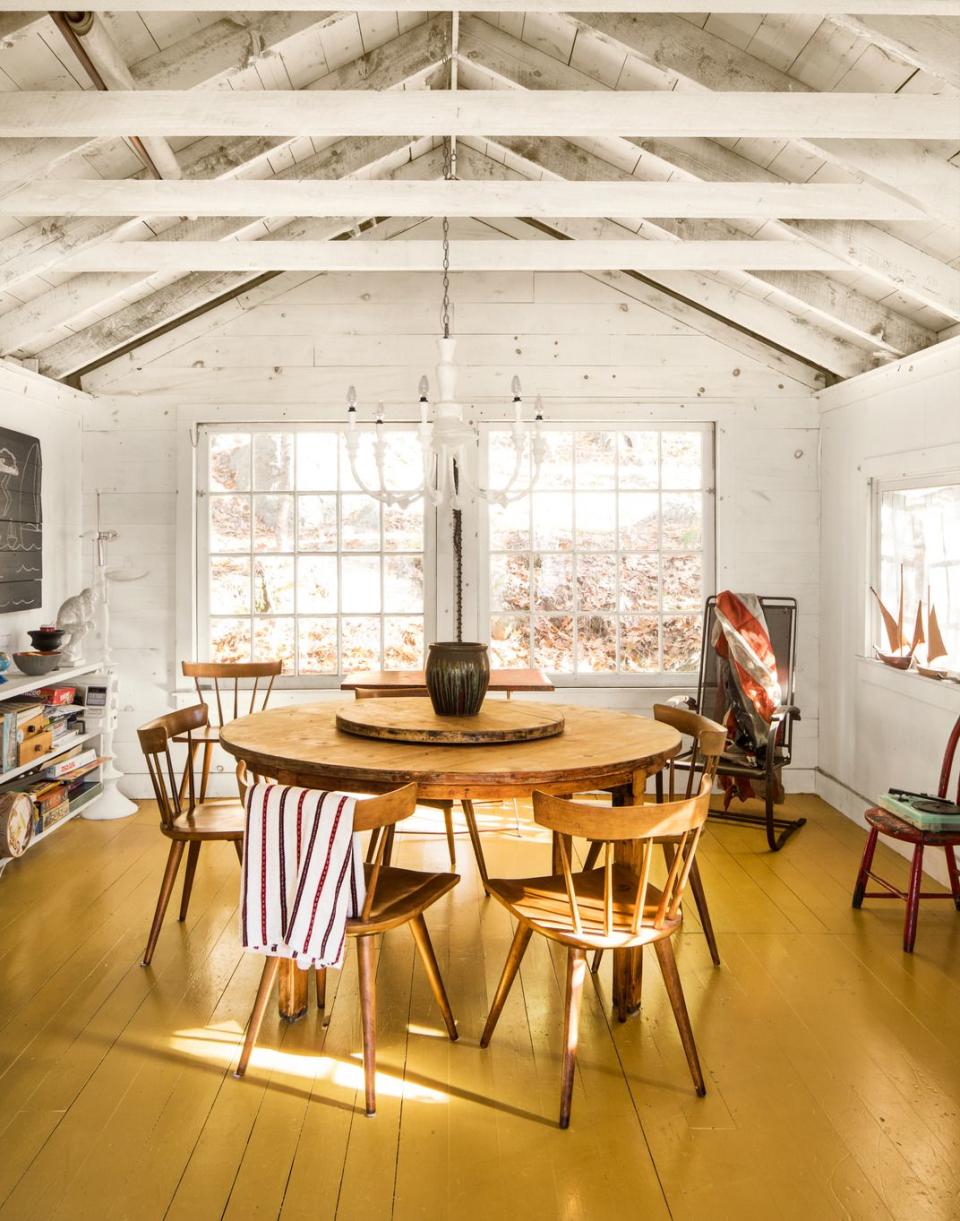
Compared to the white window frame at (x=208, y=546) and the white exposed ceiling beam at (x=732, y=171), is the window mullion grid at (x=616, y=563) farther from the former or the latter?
the white exposed ceiling beam at (x=732, y=171)

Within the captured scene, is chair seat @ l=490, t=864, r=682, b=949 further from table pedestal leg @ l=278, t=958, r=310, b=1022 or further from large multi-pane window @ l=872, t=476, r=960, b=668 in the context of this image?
large multi-pane window @ l=872, t=476, r=960, b=668

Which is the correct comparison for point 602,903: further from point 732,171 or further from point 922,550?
point 732,171

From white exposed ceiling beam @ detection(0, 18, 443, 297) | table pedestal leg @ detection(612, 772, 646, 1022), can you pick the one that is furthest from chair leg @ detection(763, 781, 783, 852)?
white exposed ceiling beam @ detection(0, 18, 443, 297)

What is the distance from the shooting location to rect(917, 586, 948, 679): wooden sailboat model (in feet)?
14.6

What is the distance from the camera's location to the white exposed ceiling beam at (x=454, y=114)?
2.94m

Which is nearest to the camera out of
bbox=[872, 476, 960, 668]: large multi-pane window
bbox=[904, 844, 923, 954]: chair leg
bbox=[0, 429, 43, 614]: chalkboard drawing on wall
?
bbox=[904, 844, 923, 954]: chair leg

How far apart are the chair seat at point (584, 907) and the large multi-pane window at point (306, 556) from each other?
3.03 meters

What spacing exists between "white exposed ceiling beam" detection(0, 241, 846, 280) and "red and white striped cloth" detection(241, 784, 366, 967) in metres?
2.83

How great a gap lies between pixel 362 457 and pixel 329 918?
381 centimetres

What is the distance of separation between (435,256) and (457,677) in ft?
7.79

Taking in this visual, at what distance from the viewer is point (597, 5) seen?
254 cm

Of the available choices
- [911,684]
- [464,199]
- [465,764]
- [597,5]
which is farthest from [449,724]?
Answer: [911,684]

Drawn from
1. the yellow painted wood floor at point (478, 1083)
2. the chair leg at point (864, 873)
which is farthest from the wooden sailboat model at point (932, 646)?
the yellow painted wood floor at point (478, 1083)

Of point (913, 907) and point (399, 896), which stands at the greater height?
point (399, 896)
